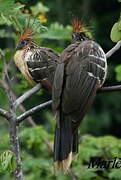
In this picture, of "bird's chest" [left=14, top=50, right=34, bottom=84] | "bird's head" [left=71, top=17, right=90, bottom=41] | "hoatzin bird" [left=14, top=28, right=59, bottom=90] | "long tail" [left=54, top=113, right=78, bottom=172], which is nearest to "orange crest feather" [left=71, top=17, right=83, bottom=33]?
"bird's head" [left=71, top=17, right=90, bottom=41]

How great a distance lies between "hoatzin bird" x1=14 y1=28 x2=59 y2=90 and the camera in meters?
4.52

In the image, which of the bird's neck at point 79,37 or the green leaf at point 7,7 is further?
the bird's neck at point 79,37

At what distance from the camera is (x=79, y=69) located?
416 centimetres

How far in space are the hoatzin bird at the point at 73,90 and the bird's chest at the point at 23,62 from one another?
0.42m

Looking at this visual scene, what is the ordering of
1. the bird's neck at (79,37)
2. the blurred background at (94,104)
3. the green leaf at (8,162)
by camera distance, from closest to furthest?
the green leaf at (8,162) → the bird's neck at (79,37) → the blurred background at (94,104)

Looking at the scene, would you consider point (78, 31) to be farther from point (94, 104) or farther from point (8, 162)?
point (94, 104)

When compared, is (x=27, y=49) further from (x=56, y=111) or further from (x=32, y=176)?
(x=32, y=176)

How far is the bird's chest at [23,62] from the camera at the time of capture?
15.1ft

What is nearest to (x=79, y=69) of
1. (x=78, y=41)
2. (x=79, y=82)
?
(x=79, y=82)

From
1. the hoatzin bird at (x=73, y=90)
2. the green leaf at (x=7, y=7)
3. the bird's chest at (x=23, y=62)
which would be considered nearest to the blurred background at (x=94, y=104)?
the bird's chest at (x=23, y=62)

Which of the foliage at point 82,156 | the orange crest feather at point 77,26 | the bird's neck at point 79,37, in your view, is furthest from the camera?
the foliage at point 82,156

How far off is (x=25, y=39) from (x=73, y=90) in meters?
0.68

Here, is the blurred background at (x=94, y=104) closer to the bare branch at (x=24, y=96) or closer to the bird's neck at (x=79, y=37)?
the bird's neck at (x=79, y=37)

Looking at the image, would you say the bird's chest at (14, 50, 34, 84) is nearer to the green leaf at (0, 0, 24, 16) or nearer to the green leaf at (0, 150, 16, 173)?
the green leaf at (0, 0, 24, 16)
